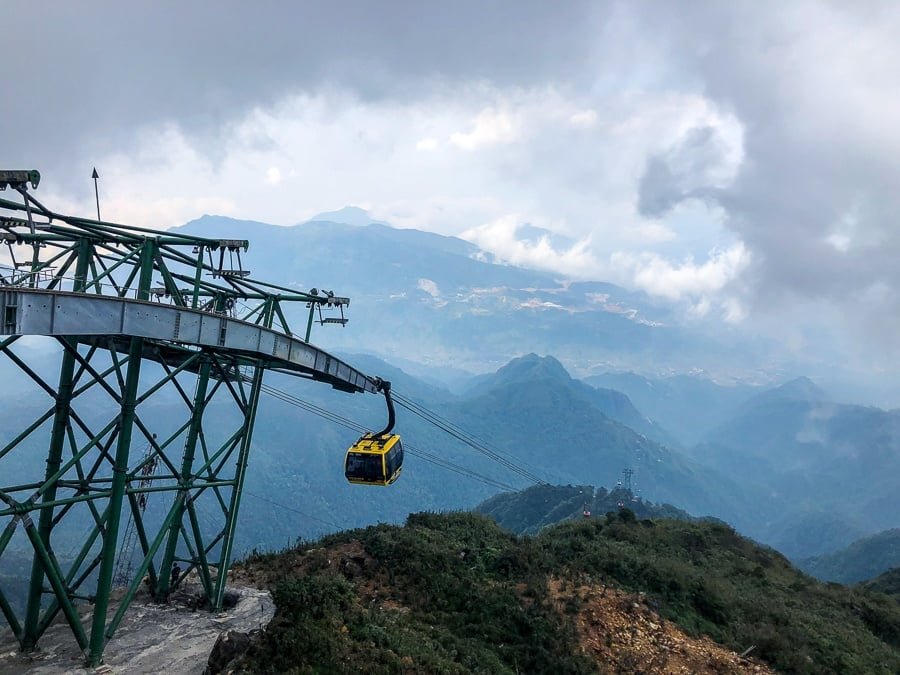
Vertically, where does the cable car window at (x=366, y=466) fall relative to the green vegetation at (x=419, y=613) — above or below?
above

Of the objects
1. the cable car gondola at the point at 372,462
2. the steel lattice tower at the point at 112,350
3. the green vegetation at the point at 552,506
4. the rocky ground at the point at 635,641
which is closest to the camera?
the steel lattice tower at the point at 112,350

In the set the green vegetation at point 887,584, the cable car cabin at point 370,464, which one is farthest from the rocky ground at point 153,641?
the green vegetation at point 887,584

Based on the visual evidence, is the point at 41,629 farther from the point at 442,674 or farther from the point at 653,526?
the point at 653,526

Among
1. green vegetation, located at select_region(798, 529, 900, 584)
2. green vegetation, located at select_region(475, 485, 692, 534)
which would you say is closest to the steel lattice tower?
green vegetation, located at select_region(475, 485, 692, 534)

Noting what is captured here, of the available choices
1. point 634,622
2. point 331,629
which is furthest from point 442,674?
point 634,622

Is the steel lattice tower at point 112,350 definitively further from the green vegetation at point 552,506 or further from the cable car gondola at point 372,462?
the green vegetation at point 552,506

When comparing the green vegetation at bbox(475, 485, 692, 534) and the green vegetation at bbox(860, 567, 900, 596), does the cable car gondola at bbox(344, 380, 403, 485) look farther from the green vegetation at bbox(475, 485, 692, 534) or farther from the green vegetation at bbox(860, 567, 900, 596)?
the green vegetation at bbox(475, 485, 692, 534)
